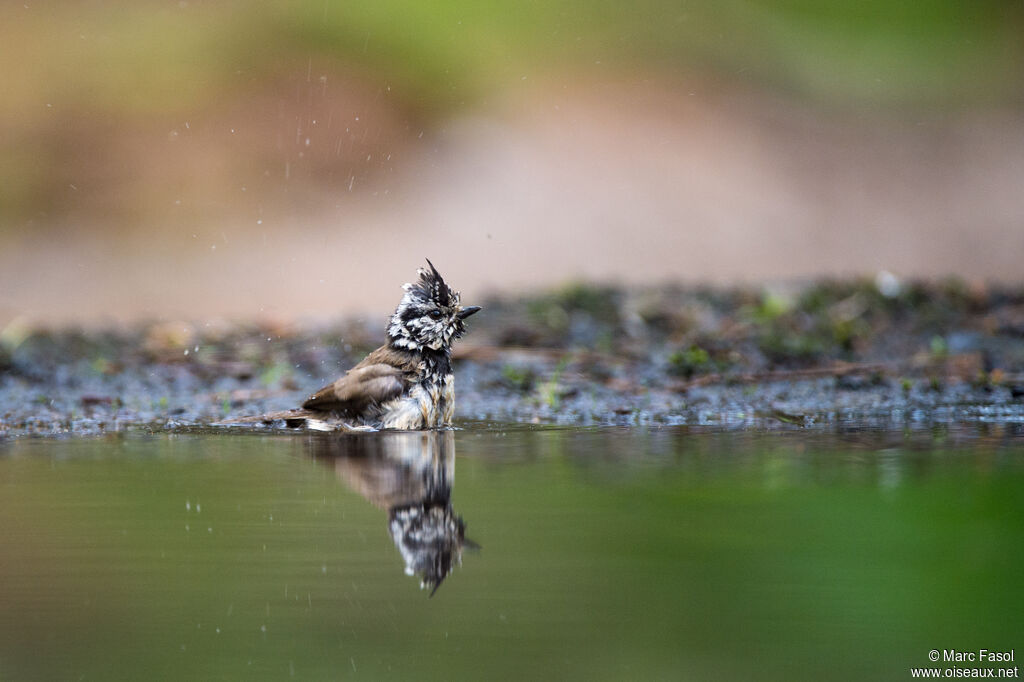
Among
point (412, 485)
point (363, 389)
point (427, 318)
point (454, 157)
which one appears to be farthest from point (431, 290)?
point (454, 157)

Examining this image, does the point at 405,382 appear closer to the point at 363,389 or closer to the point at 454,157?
the point at 363,389

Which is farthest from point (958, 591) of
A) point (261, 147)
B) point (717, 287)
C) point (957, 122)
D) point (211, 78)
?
point (957, 122)

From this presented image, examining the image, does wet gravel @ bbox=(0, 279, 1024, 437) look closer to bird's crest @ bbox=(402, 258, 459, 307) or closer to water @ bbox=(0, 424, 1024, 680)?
bird's crest @ bbox=(402, 258, 459, 307)

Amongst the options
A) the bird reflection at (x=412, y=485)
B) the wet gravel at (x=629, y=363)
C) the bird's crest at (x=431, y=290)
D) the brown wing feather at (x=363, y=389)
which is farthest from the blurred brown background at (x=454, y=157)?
the bird reflection at (x=412, y=485)

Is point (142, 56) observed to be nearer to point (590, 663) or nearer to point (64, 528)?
point (64, 528)

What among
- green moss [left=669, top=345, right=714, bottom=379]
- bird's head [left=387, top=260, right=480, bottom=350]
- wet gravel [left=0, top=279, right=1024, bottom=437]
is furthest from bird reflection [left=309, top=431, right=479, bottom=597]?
green moss [left=669, top=345, right=714, bottom=379]
